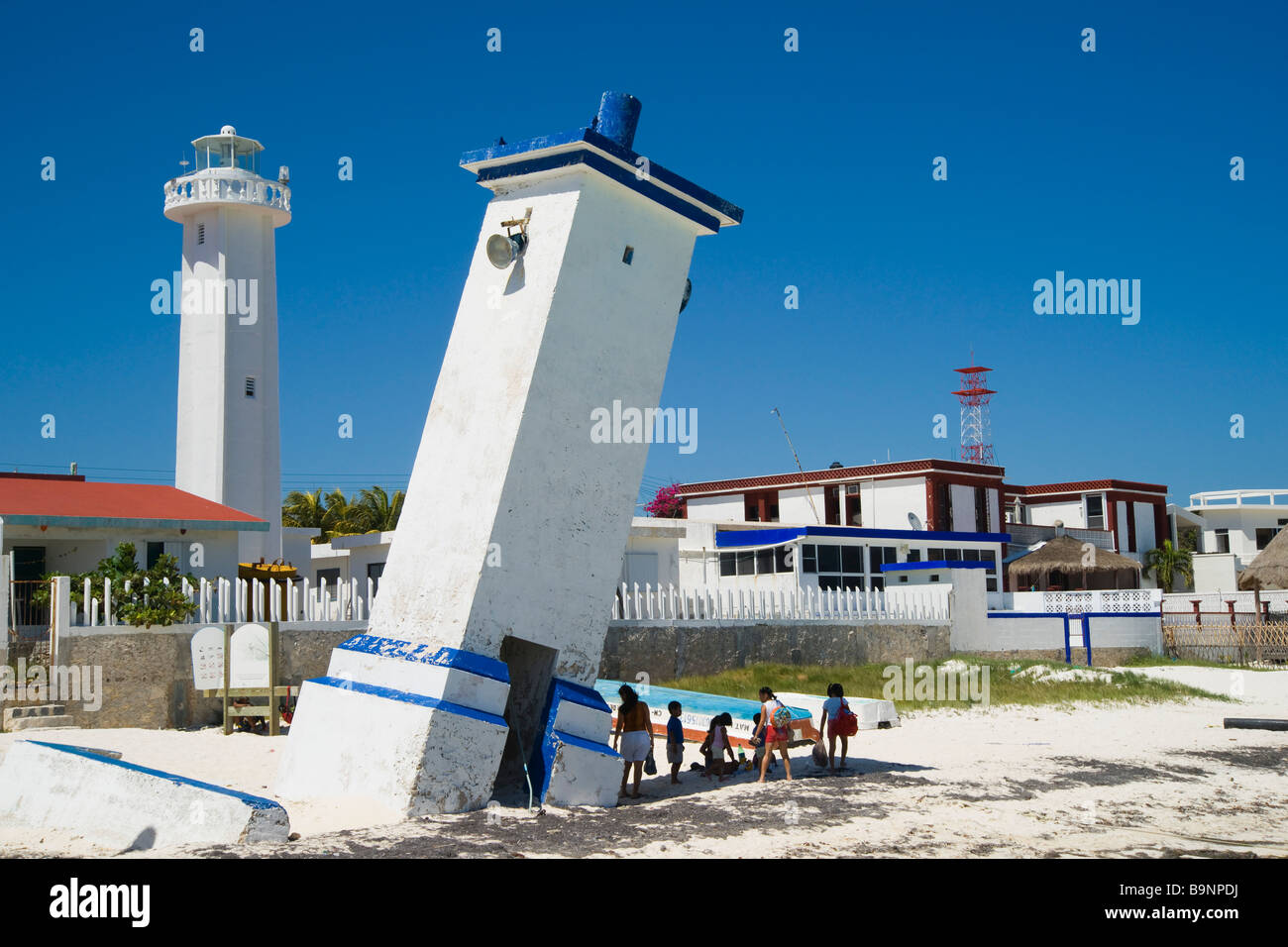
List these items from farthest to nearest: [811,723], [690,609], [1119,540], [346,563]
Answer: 1. [1119,540]
2. [346,563]
3. [690,609]
4. [811,723]

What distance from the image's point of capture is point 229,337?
26.4m

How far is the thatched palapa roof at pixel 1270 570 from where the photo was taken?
106 feet

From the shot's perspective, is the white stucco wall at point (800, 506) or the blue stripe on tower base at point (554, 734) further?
the white stucco wall at point (800, 506)

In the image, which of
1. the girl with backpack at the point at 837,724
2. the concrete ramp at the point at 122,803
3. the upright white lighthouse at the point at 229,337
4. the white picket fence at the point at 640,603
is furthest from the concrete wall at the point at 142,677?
the upright white lighthouse at the point at 229,337

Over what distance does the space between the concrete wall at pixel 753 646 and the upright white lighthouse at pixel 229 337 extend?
34.1ft

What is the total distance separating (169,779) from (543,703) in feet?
12.7

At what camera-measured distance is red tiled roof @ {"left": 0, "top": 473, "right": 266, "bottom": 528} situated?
18328mm

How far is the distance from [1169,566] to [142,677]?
40.1 metres

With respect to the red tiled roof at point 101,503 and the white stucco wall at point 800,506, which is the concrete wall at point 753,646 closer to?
the red tiled roof at point 101,503

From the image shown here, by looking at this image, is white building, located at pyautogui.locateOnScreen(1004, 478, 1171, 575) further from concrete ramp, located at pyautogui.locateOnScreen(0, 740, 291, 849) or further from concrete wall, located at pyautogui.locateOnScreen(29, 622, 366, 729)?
concrete ramp, located at pyautogui.locateOnScreen(0, 740, 291, 849)

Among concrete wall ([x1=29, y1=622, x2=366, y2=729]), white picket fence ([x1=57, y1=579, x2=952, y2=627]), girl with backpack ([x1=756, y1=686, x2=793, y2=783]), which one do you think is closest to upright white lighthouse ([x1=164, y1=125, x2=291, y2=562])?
white picket fence ([x1=57, y1=579, x2=952, y2=627])
